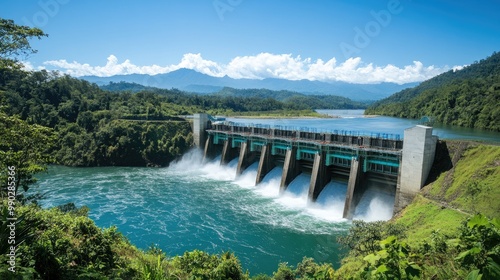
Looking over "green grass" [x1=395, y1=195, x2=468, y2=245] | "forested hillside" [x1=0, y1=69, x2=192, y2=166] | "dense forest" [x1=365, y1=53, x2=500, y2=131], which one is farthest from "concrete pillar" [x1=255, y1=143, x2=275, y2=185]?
"dense forest" [x1=365, y1=53, x2=500, y2=131]

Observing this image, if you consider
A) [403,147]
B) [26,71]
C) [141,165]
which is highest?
[26,71]

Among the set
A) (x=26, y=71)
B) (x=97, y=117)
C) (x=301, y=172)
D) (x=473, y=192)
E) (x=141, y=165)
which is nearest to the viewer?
(x=26, y=71)

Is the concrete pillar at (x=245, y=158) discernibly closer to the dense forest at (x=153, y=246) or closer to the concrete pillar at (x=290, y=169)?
the concrete pillar at (x=290, y=169)

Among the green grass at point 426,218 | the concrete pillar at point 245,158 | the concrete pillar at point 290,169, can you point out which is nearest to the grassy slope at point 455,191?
the green grass at point 426,218

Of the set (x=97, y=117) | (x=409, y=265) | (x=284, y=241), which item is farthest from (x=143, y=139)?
(x=409, y=265)

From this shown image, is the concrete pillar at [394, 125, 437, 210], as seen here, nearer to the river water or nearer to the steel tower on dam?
the steel tower on dam

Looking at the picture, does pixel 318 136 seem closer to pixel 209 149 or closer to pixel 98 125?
pixel 209 149

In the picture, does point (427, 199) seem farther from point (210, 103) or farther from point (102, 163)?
point (210, 103)
